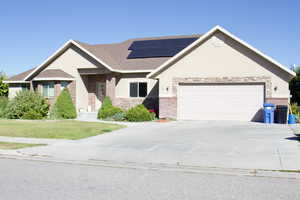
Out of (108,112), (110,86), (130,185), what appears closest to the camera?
(130,185)

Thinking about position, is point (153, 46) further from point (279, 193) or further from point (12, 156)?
point (279, 193)

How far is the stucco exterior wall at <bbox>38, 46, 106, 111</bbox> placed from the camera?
934 inches

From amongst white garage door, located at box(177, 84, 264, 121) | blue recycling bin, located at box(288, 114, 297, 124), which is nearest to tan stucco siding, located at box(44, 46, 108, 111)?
white garage door, located at box(177, 84, 264, 121)

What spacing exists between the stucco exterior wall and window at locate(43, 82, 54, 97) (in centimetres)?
173

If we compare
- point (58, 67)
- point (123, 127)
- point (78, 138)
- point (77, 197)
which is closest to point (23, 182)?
point (77, 197)

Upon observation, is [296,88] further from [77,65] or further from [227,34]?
[77,65]

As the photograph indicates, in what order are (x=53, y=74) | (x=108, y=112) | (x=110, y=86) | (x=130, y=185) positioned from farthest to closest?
(x=53, y=74) < (x=110, y=86) < (x=108, y=112) < (x=130, y=185)

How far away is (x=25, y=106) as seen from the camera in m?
21.5

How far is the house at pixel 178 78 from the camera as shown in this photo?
18.7 m

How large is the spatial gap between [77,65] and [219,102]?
1155cm

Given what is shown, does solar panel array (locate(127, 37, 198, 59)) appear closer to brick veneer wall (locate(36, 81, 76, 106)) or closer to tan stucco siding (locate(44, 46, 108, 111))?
tan stucco siding (locate(44, 46, 108, 111))

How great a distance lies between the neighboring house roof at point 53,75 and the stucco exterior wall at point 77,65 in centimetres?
43

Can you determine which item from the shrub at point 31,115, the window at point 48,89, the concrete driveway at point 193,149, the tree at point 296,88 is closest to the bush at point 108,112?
the shrub at point 31,115

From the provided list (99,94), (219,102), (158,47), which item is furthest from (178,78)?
(99,94)
